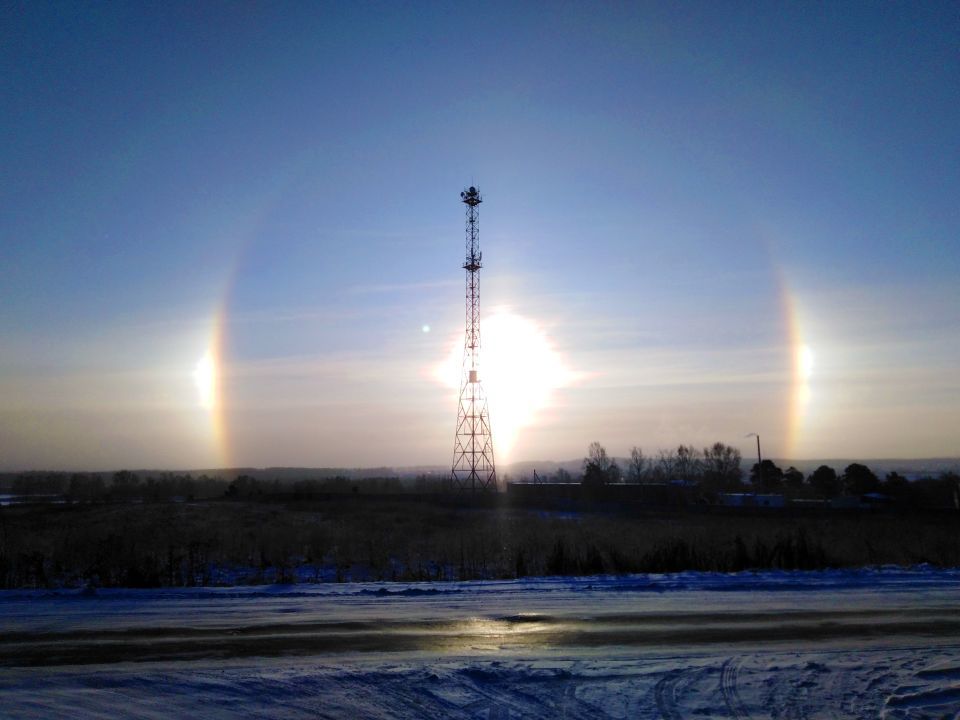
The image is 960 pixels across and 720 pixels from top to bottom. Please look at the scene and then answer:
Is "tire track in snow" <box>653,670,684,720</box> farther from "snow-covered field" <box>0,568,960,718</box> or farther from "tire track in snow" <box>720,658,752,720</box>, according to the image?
"tire track in snow" <box>720,658,752,720</box>

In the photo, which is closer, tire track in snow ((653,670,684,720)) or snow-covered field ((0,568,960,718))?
tire track in snow ((653,670,684,720))

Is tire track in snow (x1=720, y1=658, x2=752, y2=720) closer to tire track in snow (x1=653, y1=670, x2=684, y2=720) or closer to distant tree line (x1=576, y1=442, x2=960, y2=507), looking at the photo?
tire track in snow (x1=653, y1=670, x2=684, y2=720)

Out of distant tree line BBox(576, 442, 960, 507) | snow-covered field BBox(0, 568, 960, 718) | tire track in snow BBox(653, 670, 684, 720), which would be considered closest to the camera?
tire track in snow BBox(653, 670, 684, 720)

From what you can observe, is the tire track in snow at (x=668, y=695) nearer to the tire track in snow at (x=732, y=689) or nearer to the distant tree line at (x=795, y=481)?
the tire track in snow at (x=732, y=689)

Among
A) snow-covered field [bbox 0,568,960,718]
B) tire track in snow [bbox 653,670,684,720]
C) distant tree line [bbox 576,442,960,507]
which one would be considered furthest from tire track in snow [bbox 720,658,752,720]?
distant tree line [bbox 576,442,960,507]

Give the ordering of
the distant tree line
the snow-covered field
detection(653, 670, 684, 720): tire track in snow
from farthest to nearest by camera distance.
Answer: the distant tree line, the snow-covered field, detection(653, 670, 684, 720): tire track in snow

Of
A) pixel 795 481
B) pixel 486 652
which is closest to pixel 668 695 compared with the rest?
pixel 486 652

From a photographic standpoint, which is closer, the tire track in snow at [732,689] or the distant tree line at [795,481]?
the tire track in snow at [732,689]

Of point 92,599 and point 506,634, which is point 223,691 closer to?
point 506,634

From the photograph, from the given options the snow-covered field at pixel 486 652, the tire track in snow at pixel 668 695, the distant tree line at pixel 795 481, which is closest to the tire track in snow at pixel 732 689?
the snow-covered field at pixel 486 652
